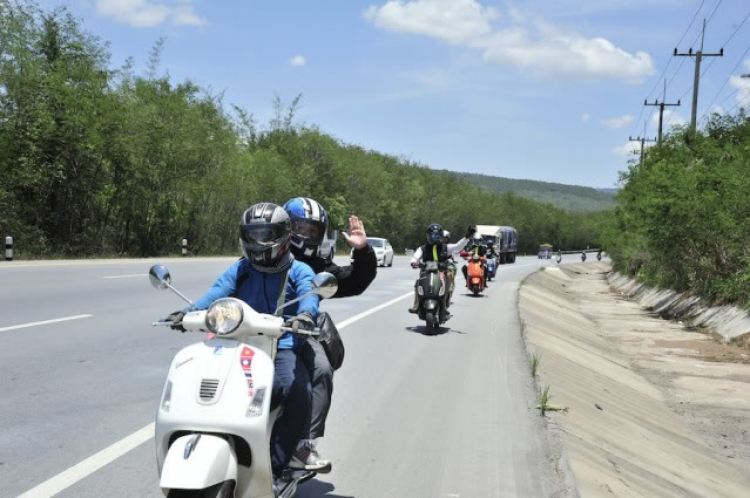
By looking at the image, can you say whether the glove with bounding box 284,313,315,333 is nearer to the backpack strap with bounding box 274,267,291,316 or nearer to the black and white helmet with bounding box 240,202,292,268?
the backpack strap with bounding box 274,267,291,316

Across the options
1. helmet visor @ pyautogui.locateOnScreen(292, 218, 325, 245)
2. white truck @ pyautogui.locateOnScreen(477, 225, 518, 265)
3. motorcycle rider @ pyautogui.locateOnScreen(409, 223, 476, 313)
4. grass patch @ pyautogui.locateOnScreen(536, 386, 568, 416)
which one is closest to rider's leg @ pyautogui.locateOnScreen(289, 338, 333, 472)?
helmet visor @ pyautogui.locateOnScreen(292, 218, 325, 245)

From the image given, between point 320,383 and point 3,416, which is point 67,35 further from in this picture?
point 320,383

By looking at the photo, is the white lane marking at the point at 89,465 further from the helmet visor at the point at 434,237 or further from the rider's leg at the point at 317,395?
the helmet visor at the point at 434,237

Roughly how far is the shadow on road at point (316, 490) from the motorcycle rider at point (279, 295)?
75 cm

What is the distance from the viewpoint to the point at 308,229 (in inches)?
202

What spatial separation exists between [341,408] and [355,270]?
2.36 m

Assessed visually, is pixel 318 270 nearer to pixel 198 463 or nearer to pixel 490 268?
pixel 198 463

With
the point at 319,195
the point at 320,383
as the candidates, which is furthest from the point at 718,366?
the point at 319,195

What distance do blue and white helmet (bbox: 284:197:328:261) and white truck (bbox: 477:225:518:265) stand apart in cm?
6381

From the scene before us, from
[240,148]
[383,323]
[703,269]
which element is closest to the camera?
[383,323]

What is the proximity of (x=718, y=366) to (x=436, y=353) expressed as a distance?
5.64 m

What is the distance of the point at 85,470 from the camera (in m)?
5.15

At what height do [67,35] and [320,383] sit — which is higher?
[67,35]

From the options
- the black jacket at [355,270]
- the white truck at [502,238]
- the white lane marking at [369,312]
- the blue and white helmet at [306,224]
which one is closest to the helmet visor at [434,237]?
the white lane marking at [369,312]
